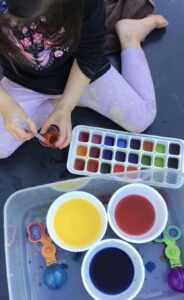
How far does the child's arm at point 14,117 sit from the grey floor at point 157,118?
0.59 feet

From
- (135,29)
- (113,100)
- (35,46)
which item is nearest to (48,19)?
(35,46)

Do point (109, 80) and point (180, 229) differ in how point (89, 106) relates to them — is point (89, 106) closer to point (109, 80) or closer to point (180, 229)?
point (109, 80)

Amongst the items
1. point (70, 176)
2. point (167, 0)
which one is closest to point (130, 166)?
point (70, 176)

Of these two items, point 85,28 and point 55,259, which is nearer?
point 85,28

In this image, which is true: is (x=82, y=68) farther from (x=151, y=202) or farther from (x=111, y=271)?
(x=111, y=271)

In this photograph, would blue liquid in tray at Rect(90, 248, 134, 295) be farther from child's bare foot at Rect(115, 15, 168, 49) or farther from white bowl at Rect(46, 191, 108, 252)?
child's bare foot at Rect(115, 15, 168, 49)

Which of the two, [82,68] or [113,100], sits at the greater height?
[82,68]

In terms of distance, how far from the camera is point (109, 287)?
2.68ft

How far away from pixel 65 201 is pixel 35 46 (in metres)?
0.33

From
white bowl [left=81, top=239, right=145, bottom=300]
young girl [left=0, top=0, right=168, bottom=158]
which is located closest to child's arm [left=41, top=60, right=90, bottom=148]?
young girl [left=0, top=0, right=168, bottom=158]

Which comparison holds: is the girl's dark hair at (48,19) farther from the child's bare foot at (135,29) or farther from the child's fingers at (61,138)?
the child's bare foot at (135,29)

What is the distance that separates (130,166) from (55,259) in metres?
0.27

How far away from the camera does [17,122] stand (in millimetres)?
846

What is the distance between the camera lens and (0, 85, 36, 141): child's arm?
839mm
